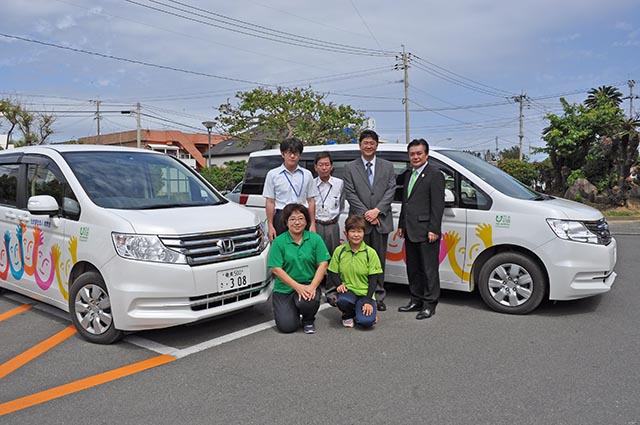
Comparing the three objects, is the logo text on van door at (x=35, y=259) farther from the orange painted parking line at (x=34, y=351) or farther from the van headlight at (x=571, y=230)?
the van headlight at (x=571, y=230)

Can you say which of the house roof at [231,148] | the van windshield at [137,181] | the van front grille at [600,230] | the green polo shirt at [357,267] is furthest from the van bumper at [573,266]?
the house roof at [231,148]

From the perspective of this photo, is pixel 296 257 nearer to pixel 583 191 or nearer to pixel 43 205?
pixel 43 205

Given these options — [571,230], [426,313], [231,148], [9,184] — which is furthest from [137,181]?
[231,148]

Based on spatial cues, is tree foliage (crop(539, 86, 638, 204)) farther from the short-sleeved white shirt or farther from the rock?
the short-sleeved white shirt

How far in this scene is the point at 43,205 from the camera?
4512 mm

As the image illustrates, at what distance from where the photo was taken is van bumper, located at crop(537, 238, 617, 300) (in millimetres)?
4898

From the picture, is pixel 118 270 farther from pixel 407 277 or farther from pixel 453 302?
pixel 453 302

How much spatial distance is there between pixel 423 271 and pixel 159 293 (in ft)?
8.68

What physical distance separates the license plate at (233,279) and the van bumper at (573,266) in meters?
2.91

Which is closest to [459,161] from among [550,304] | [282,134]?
[550,304]

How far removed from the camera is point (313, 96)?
28.7 m

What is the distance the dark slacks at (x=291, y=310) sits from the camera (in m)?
4.65

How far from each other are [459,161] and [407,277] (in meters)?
1.45

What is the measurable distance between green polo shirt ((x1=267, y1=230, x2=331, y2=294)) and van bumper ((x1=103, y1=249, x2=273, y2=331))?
23.9 inches
